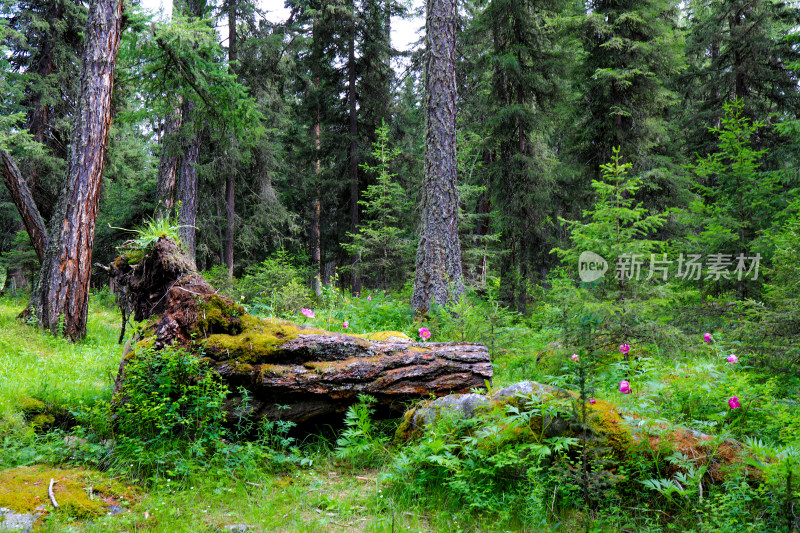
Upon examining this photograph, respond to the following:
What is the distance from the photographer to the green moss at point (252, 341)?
389 centimetres

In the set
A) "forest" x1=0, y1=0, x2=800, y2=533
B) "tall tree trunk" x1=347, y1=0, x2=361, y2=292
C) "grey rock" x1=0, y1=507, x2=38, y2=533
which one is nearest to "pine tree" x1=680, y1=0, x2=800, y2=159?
"forest" x1=0, y1=0, x2=800, y2=533

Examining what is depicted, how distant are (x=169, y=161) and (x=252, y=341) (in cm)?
1022

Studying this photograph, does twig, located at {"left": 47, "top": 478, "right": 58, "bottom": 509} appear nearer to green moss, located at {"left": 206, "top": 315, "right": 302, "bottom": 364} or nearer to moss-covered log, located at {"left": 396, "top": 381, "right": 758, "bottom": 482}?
green moss, located at {"left": 206, "top": 315, "right": 302, "bottom": 364}

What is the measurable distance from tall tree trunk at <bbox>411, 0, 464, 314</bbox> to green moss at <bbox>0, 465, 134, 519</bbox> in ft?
16.6


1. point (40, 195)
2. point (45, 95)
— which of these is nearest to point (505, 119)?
point (45, 95)

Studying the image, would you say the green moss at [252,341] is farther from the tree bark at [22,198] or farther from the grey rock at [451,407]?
the tree bark at [22,198]

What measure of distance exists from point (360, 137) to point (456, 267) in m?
9.82

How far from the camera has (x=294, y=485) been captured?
3.21 metres

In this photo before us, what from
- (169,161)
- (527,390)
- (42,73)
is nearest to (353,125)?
(169,161)

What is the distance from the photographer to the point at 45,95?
13797 mm

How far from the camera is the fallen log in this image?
3812mm

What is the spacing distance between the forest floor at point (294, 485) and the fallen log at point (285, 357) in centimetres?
43

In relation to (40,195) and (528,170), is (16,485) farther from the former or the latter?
(40,195)

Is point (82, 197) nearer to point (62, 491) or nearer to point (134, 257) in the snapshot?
point (134, 257)
